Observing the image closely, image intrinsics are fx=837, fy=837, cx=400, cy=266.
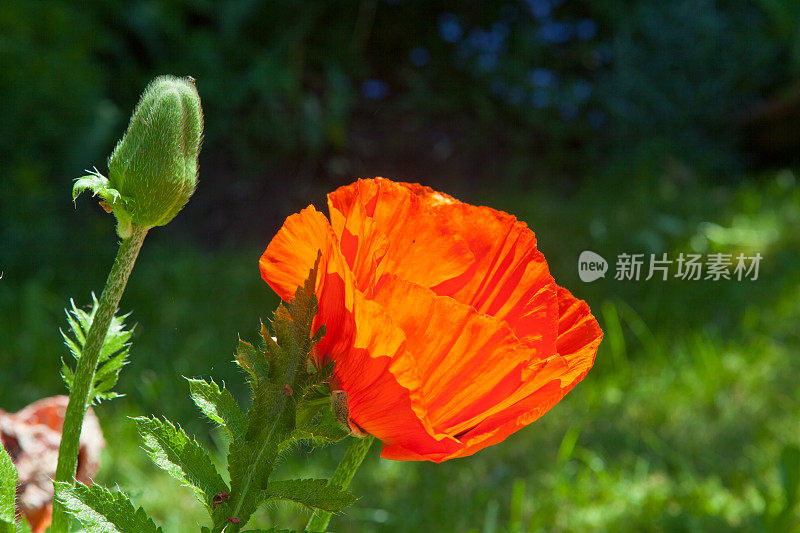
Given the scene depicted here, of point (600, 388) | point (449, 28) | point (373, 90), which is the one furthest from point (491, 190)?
point (600, 388)

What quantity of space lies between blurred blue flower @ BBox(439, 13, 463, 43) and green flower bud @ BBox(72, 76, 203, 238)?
409 cm

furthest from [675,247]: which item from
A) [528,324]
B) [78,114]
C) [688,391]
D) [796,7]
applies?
[528,324]

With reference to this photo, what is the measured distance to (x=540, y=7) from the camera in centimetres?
444

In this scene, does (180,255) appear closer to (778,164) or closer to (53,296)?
(53,296)

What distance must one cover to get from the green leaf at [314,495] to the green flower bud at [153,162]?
0.18 metres

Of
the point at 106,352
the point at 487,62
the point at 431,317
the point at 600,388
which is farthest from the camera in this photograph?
the point at 487,62

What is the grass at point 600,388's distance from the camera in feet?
6.40

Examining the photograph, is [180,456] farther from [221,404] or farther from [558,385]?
[558,385]

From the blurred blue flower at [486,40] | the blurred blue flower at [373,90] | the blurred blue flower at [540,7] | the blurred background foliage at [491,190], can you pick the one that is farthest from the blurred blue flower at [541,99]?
the blurred blue flower at [373,90]

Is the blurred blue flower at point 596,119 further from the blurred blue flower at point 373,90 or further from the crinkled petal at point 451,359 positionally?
the crinkled petal at point 451,359

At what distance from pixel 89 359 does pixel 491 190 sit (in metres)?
3.54

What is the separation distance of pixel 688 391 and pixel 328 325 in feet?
7.10

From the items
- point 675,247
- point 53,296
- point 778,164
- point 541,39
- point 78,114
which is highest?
point 78,114

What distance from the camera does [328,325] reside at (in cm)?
51
